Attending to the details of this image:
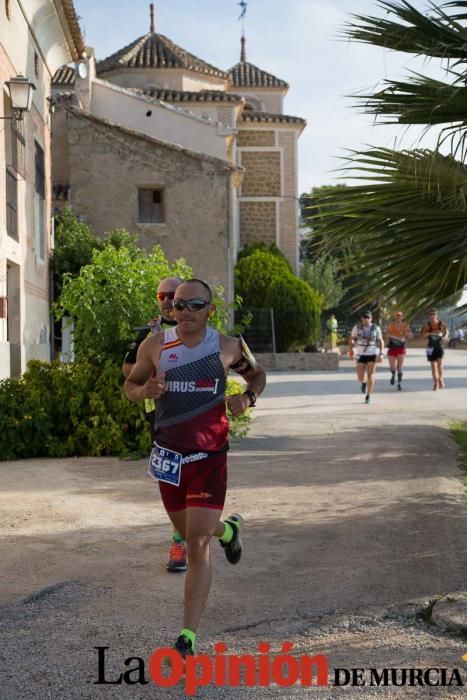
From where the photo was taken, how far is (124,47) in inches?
1663

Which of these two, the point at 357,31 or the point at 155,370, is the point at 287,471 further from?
the point at 155,370

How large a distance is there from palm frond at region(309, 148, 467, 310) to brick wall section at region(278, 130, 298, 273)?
111 ft

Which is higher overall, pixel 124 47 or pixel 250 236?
pixel 124 47

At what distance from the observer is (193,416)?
4.72 m

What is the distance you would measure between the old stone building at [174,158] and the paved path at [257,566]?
18.8 metres

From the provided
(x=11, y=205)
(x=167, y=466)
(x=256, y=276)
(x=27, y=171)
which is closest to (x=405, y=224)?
(x=167, y=466)

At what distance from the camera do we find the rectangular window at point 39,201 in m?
19.5

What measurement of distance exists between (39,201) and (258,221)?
22.5m

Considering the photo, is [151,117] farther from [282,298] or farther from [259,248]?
[259,248]

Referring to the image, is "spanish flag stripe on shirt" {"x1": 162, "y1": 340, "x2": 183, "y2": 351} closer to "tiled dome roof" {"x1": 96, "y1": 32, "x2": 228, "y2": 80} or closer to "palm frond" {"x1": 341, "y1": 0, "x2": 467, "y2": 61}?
"palm frond" {"x1": 341, "y1": 0, "x2": 467, "y2": 61}

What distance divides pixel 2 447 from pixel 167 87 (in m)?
30.9

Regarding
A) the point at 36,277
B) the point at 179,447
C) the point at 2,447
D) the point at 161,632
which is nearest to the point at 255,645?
the point at 161,632

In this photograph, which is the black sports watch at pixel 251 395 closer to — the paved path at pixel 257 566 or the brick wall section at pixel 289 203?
the paved path at pixel 257 566

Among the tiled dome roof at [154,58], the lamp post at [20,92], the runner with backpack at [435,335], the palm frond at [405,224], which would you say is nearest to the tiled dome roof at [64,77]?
the tiled dome roof at [154,58]
